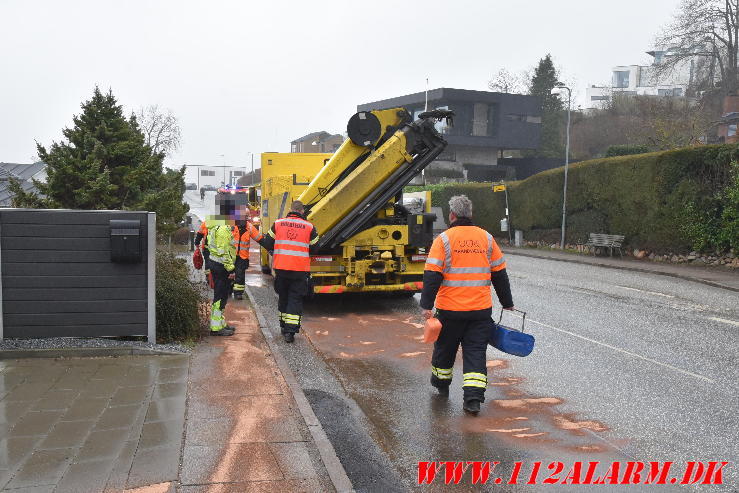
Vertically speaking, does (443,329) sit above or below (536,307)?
above

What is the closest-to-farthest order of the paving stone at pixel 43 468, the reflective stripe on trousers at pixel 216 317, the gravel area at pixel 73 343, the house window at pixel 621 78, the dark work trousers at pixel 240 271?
the paving stone at pixel 43 468 < the gravel area at pixel 73 343 < the reflective stripe on trousers at pixel 216 317 < the dark work trousers at pixel 240 271 < the house window at pixel 621 78

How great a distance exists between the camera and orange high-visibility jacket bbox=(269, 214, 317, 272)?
26.3ft

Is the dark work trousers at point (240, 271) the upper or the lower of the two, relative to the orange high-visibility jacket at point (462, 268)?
lower

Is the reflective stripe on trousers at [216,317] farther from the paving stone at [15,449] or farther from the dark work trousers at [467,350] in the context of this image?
the paving stone at [15,449]

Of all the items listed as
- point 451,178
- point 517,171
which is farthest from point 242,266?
point 517,171

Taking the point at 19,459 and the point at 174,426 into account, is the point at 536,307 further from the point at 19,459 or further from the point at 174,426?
the point at 19,459

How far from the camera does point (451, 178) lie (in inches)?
2052

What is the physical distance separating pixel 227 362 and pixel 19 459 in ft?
8.85

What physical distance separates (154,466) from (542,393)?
12.4 feet

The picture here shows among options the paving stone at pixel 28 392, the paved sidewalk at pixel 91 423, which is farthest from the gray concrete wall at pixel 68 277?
the paving stone at pixel 28 392

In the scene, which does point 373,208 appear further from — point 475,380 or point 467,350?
point 475,380

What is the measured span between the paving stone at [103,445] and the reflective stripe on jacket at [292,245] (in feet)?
12.5

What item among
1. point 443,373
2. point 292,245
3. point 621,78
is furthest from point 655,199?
point 621,78

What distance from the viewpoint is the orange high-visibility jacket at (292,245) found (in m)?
8.03
